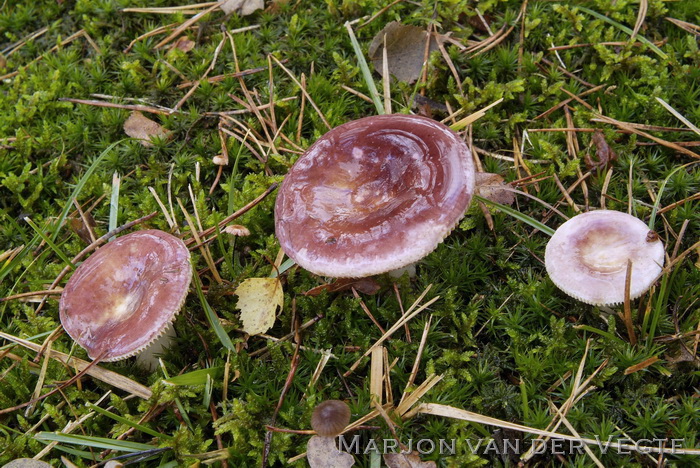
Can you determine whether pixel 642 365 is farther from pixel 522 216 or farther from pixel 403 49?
pixel 403 49

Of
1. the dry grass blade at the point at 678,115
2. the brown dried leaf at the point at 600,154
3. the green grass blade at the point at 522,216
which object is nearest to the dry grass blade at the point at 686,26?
the dry grass blade at the point at 678,115

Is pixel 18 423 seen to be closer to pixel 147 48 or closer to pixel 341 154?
pixel 341 154

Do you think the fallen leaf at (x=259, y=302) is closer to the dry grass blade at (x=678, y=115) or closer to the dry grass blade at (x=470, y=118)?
the dry grass blade at (x=470, y=118)

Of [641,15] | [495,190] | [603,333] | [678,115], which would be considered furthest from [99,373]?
[641,15]

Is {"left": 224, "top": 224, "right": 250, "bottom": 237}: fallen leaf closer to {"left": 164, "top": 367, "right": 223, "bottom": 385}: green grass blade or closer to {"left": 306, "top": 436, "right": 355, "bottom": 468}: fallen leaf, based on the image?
{"left": 164, "top": 367, "right": 223, "bottom": 385}: green grass blade

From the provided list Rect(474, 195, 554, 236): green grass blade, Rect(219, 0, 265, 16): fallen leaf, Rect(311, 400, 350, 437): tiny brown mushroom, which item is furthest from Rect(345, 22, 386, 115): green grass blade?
Rect(311, 400, 350, 437): tiny brown mushroom
